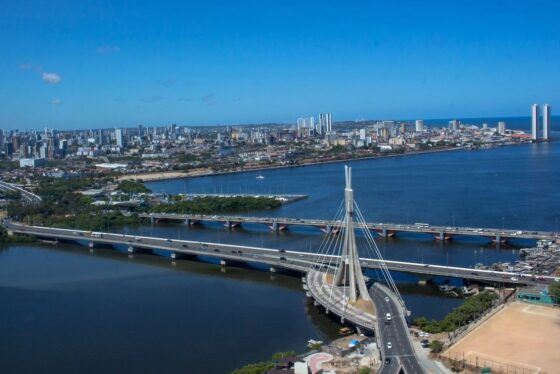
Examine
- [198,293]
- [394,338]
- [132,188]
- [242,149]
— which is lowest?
[198,293]

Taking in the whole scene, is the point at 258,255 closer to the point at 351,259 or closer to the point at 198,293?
the point at 198,293

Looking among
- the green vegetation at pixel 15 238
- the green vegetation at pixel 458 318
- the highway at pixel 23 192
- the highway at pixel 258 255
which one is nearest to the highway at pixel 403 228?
the highway at pixel 258 255

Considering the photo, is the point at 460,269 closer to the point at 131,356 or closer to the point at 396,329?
the point at 396,329

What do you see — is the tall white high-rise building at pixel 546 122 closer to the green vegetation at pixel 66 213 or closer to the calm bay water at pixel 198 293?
the calm bay water at pixel 198 293

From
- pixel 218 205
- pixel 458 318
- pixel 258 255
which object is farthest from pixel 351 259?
pixel 218 205

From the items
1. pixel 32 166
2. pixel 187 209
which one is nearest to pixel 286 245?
pixel 187 209

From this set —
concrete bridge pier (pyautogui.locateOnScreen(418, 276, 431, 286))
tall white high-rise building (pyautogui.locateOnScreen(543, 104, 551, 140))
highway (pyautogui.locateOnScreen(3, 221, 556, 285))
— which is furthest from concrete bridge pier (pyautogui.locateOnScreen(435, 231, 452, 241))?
tall white high-rise building (pyautogui.locateOnScreen(543, 104, 551, 140))
